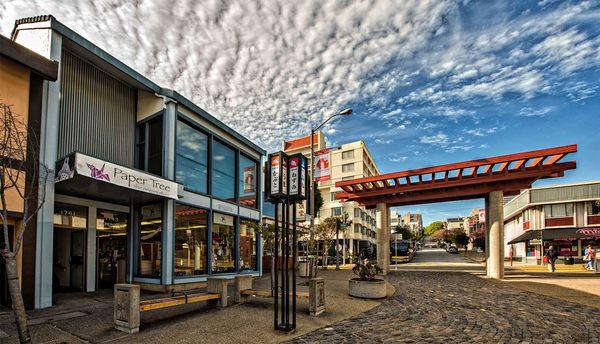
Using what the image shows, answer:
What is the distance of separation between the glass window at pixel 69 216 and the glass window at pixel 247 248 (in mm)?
7096

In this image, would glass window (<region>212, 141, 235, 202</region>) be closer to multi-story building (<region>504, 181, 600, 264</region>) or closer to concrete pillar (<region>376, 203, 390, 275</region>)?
concrete pillar (<region>376, 203, 390, 275</region>)

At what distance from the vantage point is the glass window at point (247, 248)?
17422mm

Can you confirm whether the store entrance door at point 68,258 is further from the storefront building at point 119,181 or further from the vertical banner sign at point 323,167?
the vertical banner sign at point 323,167

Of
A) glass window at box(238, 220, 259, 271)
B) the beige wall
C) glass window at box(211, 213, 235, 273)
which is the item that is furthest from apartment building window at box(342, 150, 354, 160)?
the beige wall

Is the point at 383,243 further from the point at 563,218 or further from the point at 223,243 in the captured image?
the point at 563,218

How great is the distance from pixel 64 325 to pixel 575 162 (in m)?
19.7

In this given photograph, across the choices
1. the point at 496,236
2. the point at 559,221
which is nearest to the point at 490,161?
the point at 496,236

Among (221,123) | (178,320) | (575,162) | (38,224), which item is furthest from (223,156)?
(575,162)

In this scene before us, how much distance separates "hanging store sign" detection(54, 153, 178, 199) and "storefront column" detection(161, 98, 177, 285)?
830 millimetres

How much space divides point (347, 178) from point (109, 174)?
177ft

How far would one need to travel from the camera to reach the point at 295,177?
7.50 m

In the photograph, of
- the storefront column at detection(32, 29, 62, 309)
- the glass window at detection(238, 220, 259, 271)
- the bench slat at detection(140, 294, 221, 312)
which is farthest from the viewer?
the glass window at detection(238, 220, 259, 271)

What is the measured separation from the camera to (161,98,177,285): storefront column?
1233cm

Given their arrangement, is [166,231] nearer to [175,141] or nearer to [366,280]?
[175,141]
